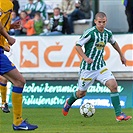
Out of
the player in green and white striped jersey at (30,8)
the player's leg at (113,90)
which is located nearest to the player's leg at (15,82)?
the player's leg at (113,90)

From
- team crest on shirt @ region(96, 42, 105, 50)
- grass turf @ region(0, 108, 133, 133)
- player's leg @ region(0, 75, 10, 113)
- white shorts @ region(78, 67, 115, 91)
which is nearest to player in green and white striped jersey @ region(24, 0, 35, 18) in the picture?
grass turf @ region(0, 108, 133, 133)

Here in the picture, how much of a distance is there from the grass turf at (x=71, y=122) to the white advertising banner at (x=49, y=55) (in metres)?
2.44

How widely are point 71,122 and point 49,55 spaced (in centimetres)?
537

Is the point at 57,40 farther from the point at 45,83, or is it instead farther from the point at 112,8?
the point at 112,8

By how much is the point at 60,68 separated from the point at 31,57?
863 millimetres

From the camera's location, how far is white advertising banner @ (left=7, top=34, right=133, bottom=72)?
16.5 m

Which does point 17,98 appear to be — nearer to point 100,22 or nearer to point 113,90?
point 113,90

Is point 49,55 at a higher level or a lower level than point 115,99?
lower

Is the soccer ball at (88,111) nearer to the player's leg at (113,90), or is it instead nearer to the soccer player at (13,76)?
the player's leg at (113,90)

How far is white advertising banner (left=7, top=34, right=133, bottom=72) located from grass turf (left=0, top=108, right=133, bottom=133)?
244 centimetres

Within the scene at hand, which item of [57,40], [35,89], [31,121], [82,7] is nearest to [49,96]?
[35,89]

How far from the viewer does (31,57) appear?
16766 mm

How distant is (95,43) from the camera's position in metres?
11.8

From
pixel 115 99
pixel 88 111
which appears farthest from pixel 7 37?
pixel 88 111
